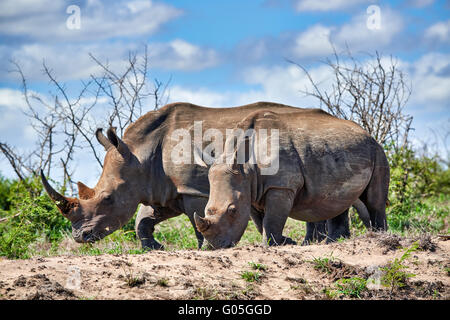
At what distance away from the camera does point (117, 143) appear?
30.0 feet

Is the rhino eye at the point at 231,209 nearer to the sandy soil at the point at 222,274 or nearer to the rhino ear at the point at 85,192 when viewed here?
the sandy soil at the point at 222,274

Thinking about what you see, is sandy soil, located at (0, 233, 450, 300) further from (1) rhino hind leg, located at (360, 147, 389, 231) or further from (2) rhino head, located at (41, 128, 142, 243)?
(2) rhino head, located at (41, 128, 142, 243)

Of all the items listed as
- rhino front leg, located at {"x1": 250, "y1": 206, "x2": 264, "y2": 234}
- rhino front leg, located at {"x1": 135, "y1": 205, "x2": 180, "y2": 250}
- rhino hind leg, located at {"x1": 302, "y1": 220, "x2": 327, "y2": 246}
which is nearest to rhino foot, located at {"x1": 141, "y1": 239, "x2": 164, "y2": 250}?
rhino front leg, located at {"x1": 135, "y1": 205, "x2": 180, "y2": 250}

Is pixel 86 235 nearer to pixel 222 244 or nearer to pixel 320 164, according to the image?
pixel 222 244

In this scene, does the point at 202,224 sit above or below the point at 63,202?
below

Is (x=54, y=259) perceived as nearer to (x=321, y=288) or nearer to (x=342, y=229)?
(x=321, y=288)

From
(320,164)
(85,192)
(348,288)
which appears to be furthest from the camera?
(85,192)

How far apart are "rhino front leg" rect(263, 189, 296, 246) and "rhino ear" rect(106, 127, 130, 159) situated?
86.1 inches

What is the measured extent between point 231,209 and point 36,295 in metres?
2.97

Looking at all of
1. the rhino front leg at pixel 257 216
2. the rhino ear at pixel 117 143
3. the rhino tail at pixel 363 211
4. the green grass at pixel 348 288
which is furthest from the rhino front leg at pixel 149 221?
the green grass at pixel 348 288

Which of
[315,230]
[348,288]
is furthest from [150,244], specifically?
[348,288]

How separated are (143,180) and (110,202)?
0.55 m

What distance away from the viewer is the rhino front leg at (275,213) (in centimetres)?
814

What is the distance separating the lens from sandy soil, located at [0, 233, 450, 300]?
5.75 meters
